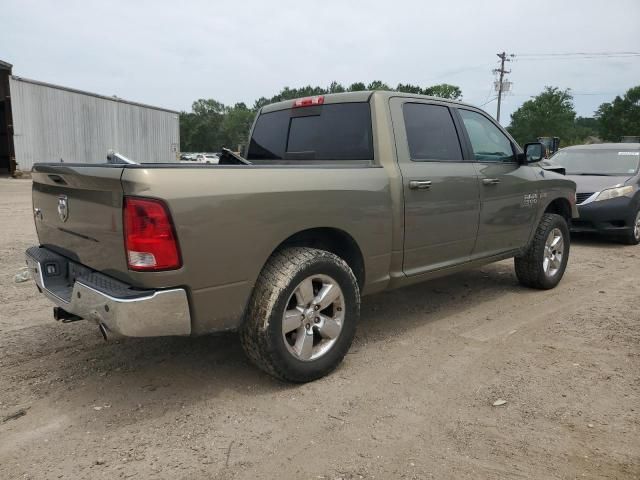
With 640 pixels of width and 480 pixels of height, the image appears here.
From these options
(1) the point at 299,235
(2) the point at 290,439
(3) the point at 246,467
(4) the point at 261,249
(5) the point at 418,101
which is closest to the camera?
(3) the point at 246,467

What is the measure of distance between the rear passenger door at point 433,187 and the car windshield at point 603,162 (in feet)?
19.8

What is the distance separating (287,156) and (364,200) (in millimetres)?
1184

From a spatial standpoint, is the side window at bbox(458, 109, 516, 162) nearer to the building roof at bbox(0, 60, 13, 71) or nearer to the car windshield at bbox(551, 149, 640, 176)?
the car windshield at bbox(551, 149, 640, 176)

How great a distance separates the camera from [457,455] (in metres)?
2.52

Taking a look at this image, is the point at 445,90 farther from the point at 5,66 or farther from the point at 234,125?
the point at 5,66

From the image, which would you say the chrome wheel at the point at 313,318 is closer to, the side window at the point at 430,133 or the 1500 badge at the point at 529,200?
the side window at the point at 430,133

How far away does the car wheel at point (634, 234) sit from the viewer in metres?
8.45

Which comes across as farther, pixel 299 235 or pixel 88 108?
pixel 88 108

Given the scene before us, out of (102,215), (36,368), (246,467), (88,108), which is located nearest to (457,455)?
(246,467)

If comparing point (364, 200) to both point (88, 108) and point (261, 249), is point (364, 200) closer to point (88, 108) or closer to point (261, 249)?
point (261, 249)

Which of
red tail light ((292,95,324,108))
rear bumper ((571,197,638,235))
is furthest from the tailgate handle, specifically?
rear bumper ((571,197,638,235))

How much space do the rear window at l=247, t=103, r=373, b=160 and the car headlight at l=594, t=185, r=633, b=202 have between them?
6.13 metres

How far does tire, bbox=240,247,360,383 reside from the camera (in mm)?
2969

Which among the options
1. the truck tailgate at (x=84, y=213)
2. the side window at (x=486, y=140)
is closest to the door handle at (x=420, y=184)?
the side window at (x=486, y=140)
